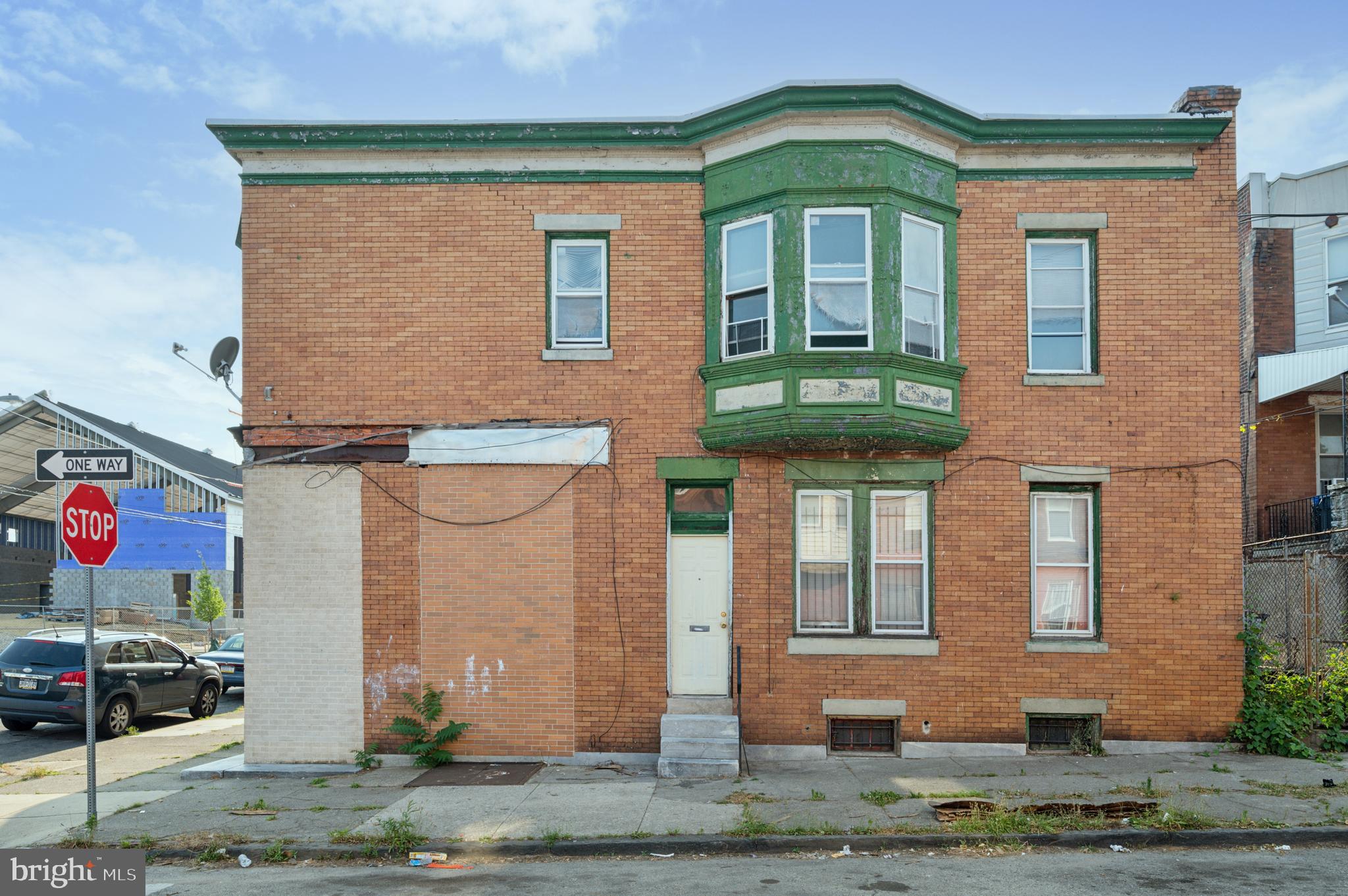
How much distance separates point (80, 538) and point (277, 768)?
4.01 meters

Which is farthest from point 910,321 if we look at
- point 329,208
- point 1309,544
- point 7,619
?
point 7,619

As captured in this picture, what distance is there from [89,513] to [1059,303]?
1109 centimetres

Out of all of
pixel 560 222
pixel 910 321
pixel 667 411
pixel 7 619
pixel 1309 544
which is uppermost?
pixel 560 222

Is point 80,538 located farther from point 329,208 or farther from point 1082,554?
point 1082,554

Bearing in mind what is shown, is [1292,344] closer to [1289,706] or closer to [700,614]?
[1289,706]

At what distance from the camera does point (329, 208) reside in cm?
1153

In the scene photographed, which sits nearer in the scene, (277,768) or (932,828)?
(932,828)

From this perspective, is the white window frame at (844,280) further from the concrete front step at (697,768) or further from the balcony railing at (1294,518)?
the balcony railing at (1294,518)

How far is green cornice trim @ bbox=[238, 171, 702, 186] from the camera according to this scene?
11.4 metres

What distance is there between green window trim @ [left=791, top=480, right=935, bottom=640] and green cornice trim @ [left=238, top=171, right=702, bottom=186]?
13.8 feet

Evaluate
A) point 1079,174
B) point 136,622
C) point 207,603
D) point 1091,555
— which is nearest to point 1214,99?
point 1079,174

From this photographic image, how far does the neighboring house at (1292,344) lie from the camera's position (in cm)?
1716

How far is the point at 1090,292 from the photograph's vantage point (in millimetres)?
11375

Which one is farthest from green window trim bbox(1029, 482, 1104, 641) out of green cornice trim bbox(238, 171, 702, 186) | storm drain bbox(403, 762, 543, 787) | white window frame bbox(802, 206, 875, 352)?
storm drain bbox(403, 762, 543, 787)
